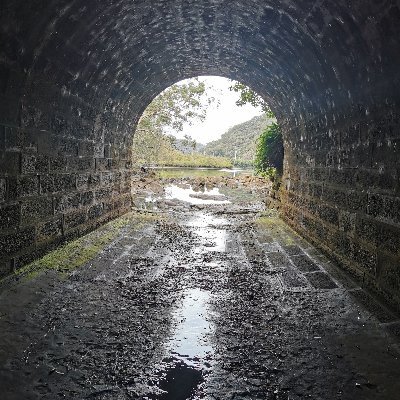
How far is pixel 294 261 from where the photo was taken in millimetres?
5488

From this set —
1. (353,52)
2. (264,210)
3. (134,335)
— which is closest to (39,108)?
(134,335)

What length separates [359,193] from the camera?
15.0 ft

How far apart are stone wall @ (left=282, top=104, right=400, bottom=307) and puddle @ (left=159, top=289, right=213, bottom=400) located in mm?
1858

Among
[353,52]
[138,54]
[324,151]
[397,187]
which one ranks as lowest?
[397,187]

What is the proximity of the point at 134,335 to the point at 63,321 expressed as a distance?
681 mm

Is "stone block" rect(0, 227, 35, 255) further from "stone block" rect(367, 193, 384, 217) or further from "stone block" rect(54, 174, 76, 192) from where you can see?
"stone block" rect(367, 193, 384, 217)

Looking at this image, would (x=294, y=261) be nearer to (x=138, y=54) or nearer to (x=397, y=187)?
(x=397, y=187)

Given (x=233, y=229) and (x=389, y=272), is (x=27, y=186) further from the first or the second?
(x=233, y=229)

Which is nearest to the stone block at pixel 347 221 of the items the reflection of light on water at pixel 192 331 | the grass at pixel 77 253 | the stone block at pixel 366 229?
the stone block at pixel 366 229

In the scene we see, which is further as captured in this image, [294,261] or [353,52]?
[294,261]

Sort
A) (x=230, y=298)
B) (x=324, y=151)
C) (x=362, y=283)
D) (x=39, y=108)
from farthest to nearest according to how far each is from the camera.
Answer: (x=324, y=151), (x=39, y=108), (x=362, y=283), (x=230, y=298)

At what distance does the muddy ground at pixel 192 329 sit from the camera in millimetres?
2379

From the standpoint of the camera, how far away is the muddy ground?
7.80 ft

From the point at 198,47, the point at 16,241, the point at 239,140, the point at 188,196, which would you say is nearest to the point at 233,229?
the point at 198,47
